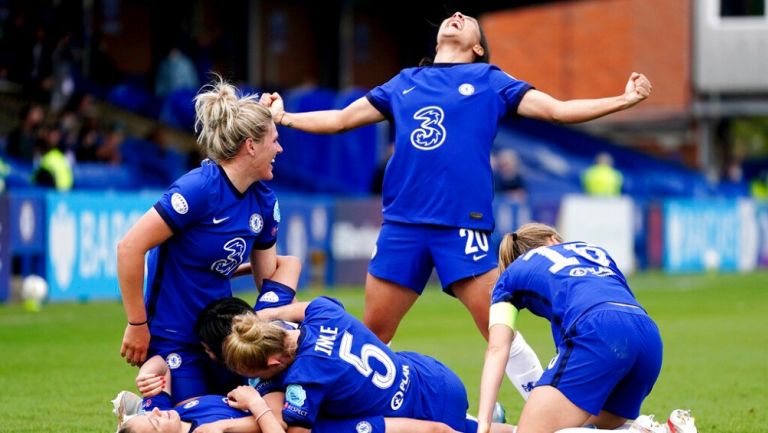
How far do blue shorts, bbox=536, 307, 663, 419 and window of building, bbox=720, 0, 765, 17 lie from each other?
34027 millimetres

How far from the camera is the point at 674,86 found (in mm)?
38938

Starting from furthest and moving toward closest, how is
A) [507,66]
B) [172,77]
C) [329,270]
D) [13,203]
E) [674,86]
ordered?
[507,66] → [674,86] → [172,77] → [329,270] → [13,203]

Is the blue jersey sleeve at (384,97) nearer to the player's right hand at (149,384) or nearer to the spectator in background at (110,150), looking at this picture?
the player's right hand at (149,384)

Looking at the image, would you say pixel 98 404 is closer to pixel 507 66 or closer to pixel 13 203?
pixel 13 203

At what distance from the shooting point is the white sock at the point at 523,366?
22.6 ft

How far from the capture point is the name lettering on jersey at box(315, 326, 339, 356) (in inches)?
229

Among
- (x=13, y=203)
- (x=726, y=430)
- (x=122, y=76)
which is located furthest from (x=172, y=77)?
(x=726, y=430)

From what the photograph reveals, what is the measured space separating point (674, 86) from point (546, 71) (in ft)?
13.6

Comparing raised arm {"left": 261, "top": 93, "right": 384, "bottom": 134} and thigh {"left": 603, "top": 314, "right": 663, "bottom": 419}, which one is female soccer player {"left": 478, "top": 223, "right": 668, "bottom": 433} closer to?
thigh {"left": 603, "top": 314, "right": 663, "bottom": 419}

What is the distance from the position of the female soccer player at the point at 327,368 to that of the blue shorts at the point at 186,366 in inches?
17.7

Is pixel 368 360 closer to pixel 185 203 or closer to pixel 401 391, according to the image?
pixel 401 391

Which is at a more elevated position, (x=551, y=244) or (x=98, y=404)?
(x=551, y=244)

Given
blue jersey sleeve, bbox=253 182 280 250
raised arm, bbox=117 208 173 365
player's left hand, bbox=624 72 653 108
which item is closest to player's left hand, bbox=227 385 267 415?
raised arm, bbox=117 208 173 365

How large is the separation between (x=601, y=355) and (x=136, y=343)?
6.86ft
